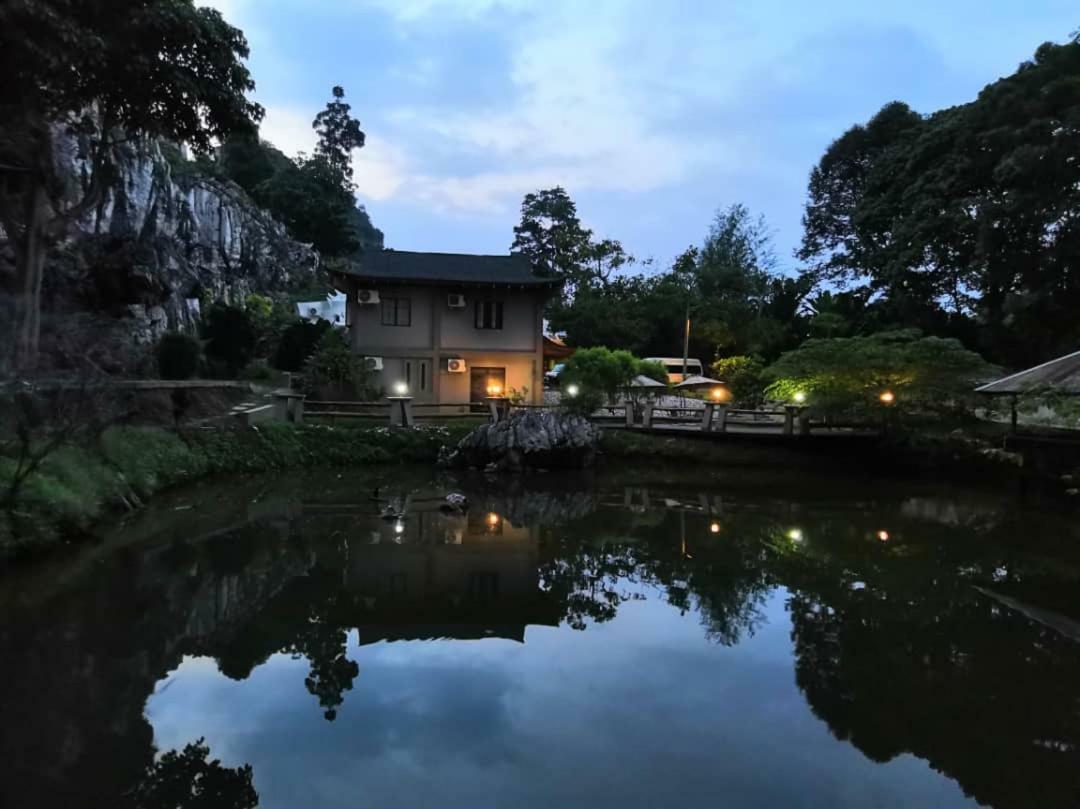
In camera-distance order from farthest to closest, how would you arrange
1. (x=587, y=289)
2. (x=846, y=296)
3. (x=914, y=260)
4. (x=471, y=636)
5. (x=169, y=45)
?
(x=587, y=289) → (x=846, y=296) → (x=914, y=260) → (x=169, y=45) → (x=471, y=636)

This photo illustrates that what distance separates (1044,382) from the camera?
45.6ft

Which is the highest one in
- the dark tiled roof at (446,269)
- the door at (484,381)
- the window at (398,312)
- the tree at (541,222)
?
the tree at (541,222)

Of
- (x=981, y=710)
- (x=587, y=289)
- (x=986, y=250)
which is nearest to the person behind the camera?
(x=981, y=710)

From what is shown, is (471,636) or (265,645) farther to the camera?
(471,636)

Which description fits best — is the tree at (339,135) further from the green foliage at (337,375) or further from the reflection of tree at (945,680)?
the reflection of tree at (945,680)

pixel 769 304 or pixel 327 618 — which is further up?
pixel 769 304

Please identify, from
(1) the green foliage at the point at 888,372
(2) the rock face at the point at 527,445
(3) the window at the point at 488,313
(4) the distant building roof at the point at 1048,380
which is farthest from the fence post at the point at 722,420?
(3) the window at the point at 488,313

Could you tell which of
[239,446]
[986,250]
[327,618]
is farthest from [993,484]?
[239,446]

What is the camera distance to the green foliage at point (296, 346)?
24938 mm

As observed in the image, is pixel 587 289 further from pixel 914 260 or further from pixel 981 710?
pixel 981 710

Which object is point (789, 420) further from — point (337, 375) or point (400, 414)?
point (337, 375)

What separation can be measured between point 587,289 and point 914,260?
15333 millimetres

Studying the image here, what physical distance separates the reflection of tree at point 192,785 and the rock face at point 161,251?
13800mm

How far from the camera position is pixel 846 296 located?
3145 centimetres
